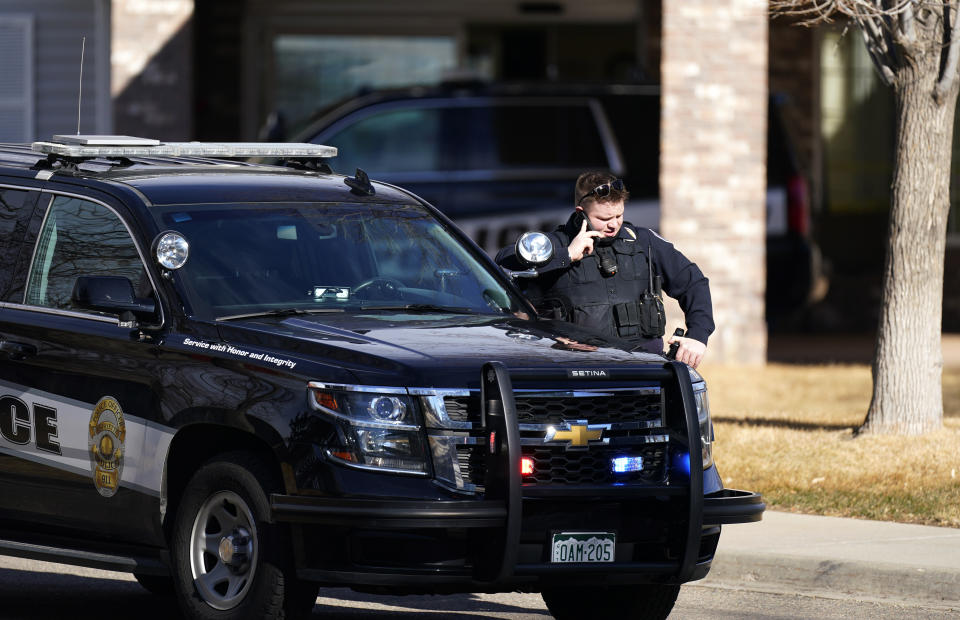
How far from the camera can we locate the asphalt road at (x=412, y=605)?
25.3 ft

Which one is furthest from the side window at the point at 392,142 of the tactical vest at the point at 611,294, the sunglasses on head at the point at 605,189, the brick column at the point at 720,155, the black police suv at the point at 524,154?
the sunglasses on head at the point at 605,189

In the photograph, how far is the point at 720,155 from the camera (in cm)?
1619

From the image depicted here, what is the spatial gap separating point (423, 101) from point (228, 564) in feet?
33.8

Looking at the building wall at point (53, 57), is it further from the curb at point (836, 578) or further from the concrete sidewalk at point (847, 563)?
the curb at point (836, 578)

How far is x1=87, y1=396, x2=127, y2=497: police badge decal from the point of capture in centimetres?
668

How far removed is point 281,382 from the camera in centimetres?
614

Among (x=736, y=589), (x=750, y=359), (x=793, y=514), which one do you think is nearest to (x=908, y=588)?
(x=736, y=589)

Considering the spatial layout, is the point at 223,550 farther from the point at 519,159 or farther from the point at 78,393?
the point at 519,159

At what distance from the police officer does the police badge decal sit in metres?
2.26

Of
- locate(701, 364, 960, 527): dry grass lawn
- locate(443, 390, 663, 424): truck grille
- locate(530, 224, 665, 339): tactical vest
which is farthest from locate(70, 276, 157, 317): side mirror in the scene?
locate(701, 364, 960, 527): dry grass lawn

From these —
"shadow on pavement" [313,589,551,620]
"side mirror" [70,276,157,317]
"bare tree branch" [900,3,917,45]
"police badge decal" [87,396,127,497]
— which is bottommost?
"shadow on pavement" [313,589,551,620]

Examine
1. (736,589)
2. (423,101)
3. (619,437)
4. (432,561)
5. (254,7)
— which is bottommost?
(736,589)

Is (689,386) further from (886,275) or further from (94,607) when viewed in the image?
(886,275)

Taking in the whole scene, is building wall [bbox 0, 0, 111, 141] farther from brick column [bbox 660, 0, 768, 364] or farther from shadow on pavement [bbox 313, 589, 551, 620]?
shadow on pavement [bbox 313, 589, 551, 620]
